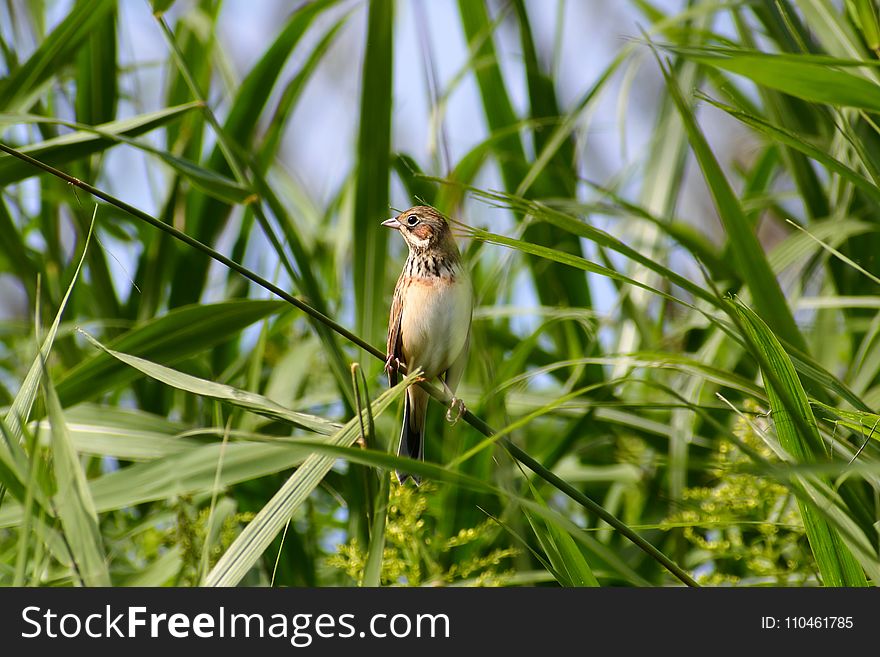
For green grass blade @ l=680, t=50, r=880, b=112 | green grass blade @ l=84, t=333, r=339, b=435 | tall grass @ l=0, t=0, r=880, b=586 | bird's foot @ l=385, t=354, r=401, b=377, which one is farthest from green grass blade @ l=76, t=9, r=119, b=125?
green grass blade @ l=680, t=50, r=880, b=112

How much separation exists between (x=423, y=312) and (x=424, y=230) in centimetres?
20

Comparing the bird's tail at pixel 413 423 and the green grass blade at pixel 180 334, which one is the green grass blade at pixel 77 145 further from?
the bird's tail at pixel 413 423

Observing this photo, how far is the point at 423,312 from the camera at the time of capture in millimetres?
1766

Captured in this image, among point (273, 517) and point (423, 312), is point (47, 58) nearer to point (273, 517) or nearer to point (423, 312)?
point (423, 312)

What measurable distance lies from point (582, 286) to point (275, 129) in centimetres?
97

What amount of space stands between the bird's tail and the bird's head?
0.30 meters

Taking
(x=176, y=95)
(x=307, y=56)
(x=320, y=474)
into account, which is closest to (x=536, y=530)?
(x=320, y=474)

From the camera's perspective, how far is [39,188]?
2422 mm

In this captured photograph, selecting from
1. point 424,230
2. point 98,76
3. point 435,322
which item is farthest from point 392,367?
point 98,76

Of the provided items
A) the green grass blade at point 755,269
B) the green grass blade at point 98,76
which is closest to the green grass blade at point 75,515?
the green grass blade at point 755,269

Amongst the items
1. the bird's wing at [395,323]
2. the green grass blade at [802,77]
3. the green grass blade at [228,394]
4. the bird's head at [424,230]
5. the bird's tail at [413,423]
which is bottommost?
the green grass blade at [228,394]

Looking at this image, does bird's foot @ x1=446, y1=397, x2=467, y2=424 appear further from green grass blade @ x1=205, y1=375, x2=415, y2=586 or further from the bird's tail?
the bird's tail

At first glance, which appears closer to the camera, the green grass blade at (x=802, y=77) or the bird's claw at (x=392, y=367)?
the green grass blade at (x=802, y=77)

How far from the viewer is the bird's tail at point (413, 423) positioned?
179 cm
